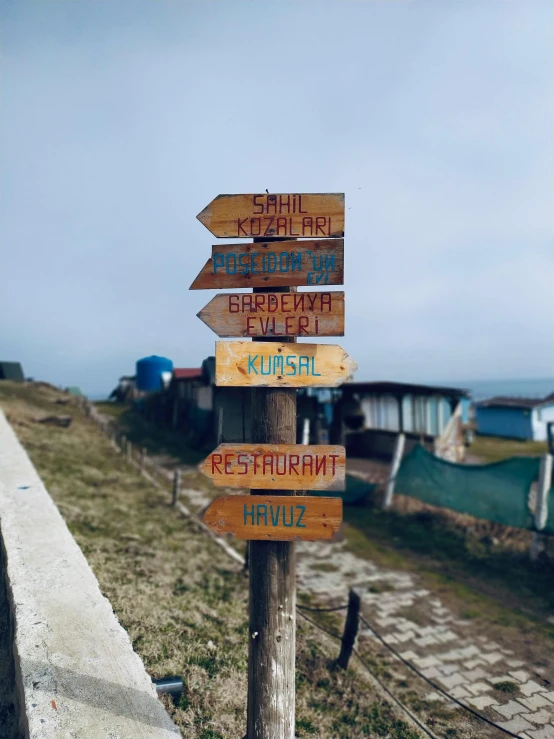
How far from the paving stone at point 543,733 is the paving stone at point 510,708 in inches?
13.1

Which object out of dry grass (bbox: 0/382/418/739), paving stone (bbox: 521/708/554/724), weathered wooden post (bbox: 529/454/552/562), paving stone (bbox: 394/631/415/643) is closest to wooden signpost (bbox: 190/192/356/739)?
dry grass (bbox: 0/382/418/739)

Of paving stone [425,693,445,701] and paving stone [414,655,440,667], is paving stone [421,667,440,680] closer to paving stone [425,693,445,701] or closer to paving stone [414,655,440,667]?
paving stone [414,655,440,667]

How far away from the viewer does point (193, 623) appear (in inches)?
233

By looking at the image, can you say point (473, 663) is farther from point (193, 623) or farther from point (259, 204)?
point (259, 204)

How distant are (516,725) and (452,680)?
102cm

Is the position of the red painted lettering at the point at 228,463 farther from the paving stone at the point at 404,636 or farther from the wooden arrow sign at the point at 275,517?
the paving stone at the point at 404,636

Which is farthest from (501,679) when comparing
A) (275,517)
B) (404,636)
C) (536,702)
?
(275,517)

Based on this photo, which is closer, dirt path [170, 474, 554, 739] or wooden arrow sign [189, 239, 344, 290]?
wooden arrow sign [189, 239, 344, 290]

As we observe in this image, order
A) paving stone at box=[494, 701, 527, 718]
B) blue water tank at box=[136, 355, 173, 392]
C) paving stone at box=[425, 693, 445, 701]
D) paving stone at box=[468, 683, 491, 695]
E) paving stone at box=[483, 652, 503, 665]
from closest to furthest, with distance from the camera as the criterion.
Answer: paving stone at box=[494, 701, 527, 718], paving stone at box=[425, 693, 445, 701], paving stone at box=[468, 683, 491, 695], paving stone at box=[483, 652, 503, 665], blue water tank at box=[136, 355, 173, 392]

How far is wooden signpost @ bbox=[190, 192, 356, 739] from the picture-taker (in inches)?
139

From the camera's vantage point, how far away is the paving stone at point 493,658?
6.72 meters

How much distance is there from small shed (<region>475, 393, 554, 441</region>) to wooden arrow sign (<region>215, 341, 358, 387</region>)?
3632 cm

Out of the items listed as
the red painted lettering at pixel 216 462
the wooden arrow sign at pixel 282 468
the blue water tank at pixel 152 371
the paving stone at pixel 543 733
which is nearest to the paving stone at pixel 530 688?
the paving stone at pixel 543 733

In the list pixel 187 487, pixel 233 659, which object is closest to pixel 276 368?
pixel 233 659
